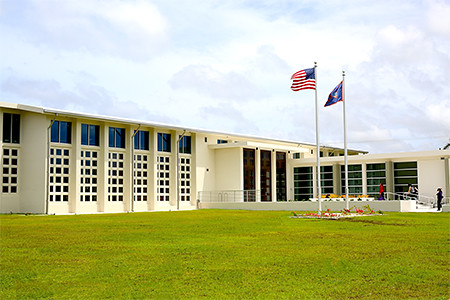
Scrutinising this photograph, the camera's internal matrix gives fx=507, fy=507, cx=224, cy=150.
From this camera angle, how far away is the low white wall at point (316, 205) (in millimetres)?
30484

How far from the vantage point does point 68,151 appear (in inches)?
1366

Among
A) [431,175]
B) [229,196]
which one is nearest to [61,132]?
[229,196]

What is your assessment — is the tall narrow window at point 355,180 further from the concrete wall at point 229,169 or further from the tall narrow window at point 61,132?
the tall narrow window at point 61,132

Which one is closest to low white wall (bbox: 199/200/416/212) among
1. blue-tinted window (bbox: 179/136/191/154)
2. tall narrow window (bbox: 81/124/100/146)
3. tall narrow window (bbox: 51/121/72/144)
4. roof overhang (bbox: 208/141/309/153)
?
blue-tinted window (bbox: 179/136/191/154)

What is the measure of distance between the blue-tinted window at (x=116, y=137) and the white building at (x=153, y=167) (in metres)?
0.07

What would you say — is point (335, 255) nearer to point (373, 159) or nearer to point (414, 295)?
point (414, 295)

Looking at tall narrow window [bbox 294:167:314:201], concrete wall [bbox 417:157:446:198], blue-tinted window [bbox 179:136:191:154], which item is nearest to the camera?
concrete wall [bbox 417:157:446:198]

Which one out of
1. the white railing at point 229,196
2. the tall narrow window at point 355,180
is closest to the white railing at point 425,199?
the tall narrow window at point 355,180

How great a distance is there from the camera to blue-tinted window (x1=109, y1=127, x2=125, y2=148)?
3700 centimetres

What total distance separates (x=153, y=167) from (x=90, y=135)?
18.4ft

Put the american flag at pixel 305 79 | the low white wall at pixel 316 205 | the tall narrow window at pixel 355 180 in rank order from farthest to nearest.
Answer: the tall narrow window at pixel 355 180
the low white wall at pixel 316 205
the american flag at pixel 305 79

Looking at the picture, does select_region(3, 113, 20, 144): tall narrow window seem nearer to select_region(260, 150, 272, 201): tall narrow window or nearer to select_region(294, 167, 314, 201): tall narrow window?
select_region(260, 150, 272, 201): tall narrow window

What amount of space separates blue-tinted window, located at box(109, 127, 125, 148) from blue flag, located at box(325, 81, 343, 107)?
676 inches

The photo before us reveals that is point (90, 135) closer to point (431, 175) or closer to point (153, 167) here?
point (153, 167)
